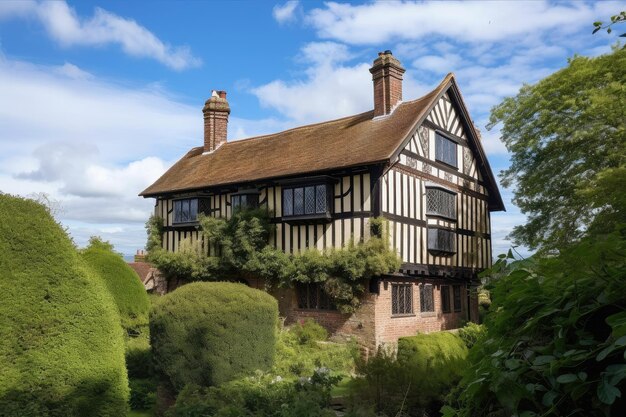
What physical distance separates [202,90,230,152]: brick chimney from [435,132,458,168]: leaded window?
1108cm

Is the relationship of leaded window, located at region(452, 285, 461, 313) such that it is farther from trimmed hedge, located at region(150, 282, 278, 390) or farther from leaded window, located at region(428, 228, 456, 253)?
trimmed hedge, located at region(150, 282, 278, 390)

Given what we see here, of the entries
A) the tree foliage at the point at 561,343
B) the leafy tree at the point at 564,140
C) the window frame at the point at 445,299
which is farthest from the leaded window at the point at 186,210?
the tree foliage at the point at 561,343

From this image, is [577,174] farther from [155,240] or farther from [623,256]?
[623,256]

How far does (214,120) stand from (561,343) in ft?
85.1

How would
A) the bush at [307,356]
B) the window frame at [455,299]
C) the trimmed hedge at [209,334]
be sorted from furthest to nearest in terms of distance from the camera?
the window frame at [455,299], the bush at [307,356], the trimmed hedge at [209,334]

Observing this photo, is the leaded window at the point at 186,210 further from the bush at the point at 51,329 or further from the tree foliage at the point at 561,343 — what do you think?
the tree foliage at the point at 561,343

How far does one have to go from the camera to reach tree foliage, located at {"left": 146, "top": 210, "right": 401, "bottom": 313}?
16.9 meters

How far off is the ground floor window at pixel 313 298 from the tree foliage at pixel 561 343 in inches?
647

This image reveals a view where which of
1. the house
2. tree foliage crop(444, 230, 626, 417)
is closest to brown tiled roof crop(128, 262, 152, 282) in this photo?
the house

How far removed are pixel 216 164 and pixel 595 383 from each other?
2350 cm

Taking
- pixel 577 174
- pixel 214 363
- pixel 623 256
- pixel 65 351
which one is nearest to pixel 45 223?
pixel 65 351

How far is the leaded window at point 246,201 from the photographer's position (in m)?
20.5

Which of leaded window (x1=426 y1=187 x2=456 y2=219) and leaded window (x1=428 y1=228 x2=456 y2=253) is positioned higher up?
leaded window (x1=426 y1=187 x2=456 y2=219)

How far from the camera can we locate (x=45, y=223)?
6945 millimetres
